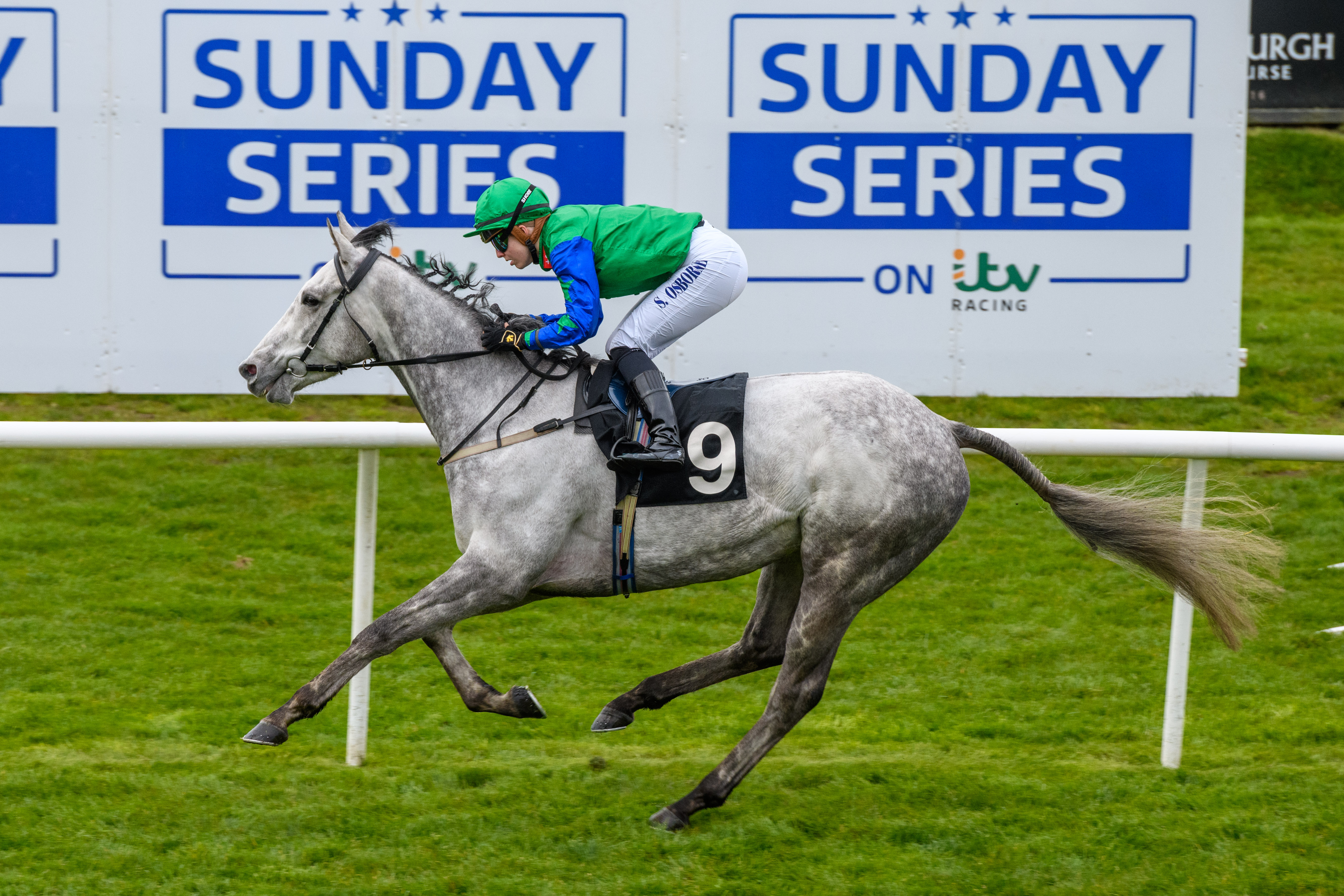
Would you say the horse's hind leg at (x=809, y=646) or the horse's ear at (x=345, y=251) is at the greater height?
the horse's ear at (x=345, y=251)

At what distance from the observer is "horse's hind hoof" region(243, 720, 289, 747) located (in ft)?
11.8

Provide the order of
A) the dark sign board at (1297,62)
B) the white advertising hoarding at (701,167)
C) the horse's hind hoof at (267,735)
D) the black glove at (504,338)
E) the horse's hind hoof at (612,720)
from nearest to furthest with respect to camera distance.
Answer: the horse's hind hoof at (267,735)
the black glove at (504,338)
the horse's hind hoof at (612,720)
the white advertising hoarding at (701,167)
the dark sign board at (1297,62)

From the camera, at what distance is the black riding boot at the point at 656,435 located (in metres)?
3.72

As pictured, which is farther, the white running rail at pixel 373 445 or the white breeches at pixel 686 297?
the white running rail at pixel 373 445

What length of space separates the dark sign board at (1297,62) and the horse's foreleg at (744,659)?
8.32m

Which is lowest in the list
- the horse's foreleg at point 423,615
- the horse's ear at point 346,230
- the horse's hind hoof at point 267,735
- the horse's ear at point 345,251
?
the horse's hind hoof at point 267,735

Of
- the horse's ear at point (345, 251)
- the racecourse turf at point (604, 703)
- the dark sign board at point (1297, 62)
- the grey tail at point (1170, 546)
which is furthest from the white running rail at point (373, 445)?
the dark sign board at point (1297, 62)

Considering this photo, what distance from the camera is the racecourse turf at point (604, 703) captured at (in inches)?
145


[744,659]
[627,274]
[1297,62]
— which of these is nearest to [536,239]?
[627,274]

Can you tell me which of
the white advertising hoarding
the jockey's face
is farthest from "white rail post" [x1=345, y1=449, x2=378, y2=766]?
Answer: the white advertising hoarding

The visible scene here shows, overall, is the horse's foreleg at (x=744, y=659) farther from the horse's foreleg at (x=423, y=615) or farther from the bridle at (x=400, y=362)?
the bridle at (x=400, y=362)

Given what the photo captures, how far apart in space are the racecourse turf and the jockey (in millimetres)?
1109

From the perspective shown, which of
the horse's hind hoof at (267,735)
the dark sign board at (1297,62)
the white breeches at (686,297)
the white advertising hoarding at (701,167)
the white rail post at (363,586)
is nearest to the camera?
the horse's hind hoof at (267,735)

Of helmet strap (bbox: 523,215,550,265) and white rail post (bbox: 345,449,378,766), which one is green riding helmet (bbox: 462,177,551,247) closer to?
helmet strap (bbox: 523,215,550,265)
